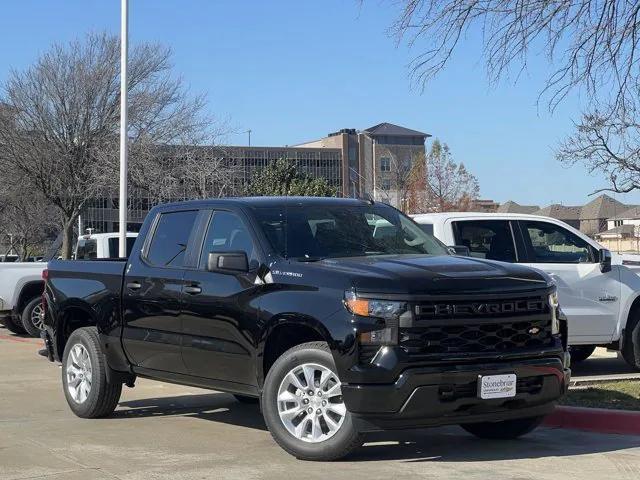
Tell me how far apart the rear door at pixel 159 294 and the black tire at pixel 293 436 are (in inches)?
48.9

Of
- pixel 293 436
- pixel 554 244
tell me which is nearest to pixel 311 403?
pixel 293 436

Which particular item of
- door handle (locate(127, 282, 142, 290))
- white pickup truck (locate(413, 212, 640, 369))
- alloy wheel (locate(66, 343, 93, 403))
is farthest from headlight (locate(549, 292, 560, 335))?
alloy wheel (locate(66, 343, 93, 403))

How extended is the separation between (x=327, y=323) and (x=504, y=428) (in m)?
2.15

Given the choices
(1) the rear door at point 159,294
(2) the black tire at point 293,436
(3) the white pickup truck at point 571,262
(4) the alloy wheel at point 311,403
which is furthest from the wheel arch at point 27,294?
(4) the alloy wheel at point 311,403

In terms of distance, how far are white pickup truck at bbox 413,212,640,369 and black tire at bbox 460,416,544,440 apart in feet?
11.4

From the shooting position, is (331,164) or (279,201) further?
(331,164)

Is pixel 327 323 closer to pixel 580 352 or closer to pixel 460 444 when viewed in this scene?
pixel 460 444

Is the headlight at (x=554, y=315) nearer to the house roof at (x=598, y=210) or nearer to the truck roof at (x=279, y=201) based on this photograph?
the truck roof at (x=279, y=201)

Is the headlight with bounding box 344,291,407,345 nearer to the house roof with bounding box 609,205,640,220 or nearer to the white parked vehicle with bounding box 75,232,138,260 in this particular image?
the white parked vehicle with bounding box 75,232,138,260

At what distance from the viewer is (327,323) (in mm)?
6531

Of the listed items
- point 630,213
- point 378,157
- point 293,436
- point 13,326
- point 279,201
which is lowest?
point 13,326

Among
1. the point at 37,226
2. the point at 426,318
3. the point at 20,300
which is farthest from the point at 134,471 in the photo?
the point at 37,226

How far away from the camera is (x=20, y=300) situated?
683 inches

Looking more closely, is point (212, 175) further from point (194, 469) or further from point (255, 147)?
point (255, 147)
